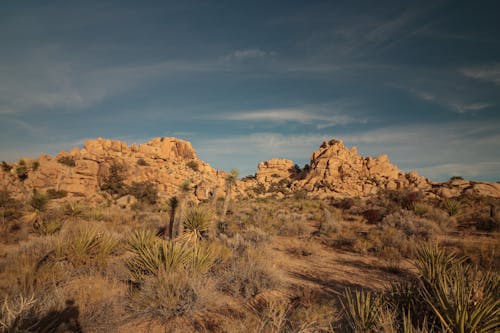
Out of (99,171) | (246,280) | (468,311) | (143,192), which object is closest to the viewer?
(468,311)

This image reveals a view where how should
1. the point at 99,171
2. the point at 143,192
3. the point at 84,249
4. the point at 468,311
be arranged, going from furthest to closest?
the point at 99,171 < the point at 143,192 < the point at 84,249 < the point at 468,311

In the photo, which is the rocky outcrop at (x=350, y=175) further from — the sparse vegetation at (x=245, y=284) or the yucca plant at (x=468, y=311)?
the yucca plant at (x=468, y=311)

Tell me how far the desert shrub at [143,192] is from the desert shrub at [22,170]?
33.9 feet

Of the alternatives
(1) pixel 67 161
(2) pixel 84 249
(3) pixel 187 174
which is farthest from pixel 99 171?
(2) pixel 84 249

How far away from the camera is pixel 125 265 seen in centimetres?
562

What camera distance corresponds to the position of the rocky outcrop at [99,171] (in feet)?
91.4

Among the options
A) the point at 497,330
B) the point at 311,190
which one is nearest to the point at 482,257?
the point at 497,330

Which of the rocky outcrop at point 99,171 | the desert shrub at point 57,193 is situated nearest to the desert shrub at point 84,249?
the rocky outcrop at point 99,171

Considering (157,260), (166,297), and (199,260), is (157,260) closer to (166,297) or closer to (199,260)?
(199,260)

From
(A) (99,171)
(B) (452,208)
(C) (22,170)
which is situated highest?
(A) (99,171)

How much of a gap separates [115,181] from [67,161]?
7.46 metres

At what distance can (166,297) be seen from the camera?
399 centimetres

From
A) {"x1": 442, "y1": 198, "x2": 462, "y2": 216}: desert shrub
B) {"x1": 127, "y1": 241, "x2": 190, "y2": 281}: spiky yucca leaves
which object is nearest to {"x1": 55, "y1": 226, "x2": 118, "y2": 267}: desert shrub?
{"x1": 127, "y1": 241, "x2": 190, "y2": 281}: spiky yucca leaves

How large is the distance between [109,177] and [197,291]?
34.1 m
